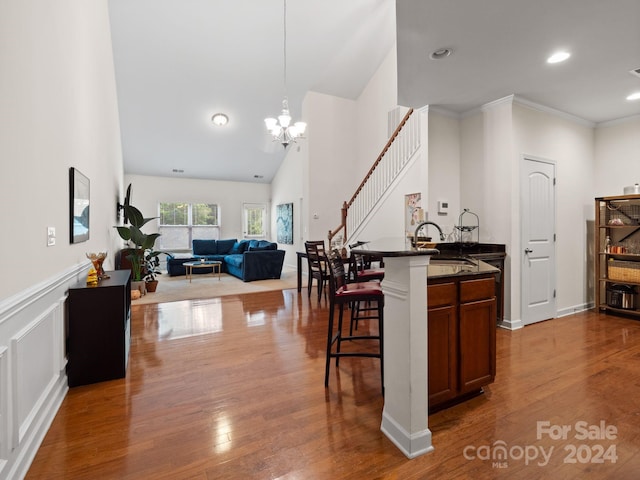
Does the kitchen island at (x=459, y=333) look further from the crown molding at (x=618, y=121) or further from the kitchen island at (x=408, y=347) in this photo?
the crown molding at (x=618, y=121)

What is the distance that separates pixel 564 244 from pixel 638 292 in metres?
1.14

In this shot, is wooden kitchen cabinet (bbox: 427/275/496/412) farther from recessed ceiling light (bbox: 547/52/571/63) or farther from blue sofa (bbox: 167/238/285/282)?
blue sofa (bbox: 167/238/285/282)

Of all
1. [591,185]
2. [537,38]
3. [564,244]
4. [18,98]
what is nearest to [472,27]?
[537,38]

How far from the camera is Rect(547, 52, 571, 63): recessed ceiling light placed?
9.09 feet

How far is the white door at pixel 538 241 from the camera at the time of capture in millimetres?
3945

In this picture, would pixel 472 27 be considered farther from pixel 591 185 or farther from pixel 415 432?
pixel 591 185

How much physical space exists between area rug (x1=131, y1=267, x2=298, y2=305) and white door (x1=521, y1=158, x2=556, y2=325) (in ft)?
13.5

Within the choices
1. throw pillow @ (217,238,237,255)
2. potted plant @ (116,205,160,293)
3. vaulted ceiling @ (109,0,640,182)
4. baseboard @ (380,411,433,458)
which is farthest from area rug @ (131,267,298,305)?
baseboard @ (380,411,433,458)

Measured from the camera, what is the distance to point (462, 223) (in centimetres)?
430

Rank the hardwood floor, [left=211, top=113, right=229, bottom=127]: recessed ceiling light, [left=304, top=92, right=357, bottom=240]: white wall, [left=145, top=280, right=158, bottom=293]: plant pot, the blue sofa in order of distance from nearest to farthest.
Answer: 1. the hardwood floor
2. [left=145, top=280, right=158, bottom=293]: plant pot
3. the blue sofa
4. [left=304, top=92, right=357, bottom=240]: white wall
5. [left=211, top=113, right=229, bottom=127]: recessed ceiling light

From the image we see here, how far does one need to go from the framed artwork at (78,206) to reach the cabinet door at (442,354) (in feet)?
9.41

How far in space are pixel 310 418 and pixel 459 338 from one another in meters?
1.08

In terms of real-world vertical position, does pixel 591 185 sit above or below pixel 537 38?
below

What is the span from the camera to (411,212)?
500cm
